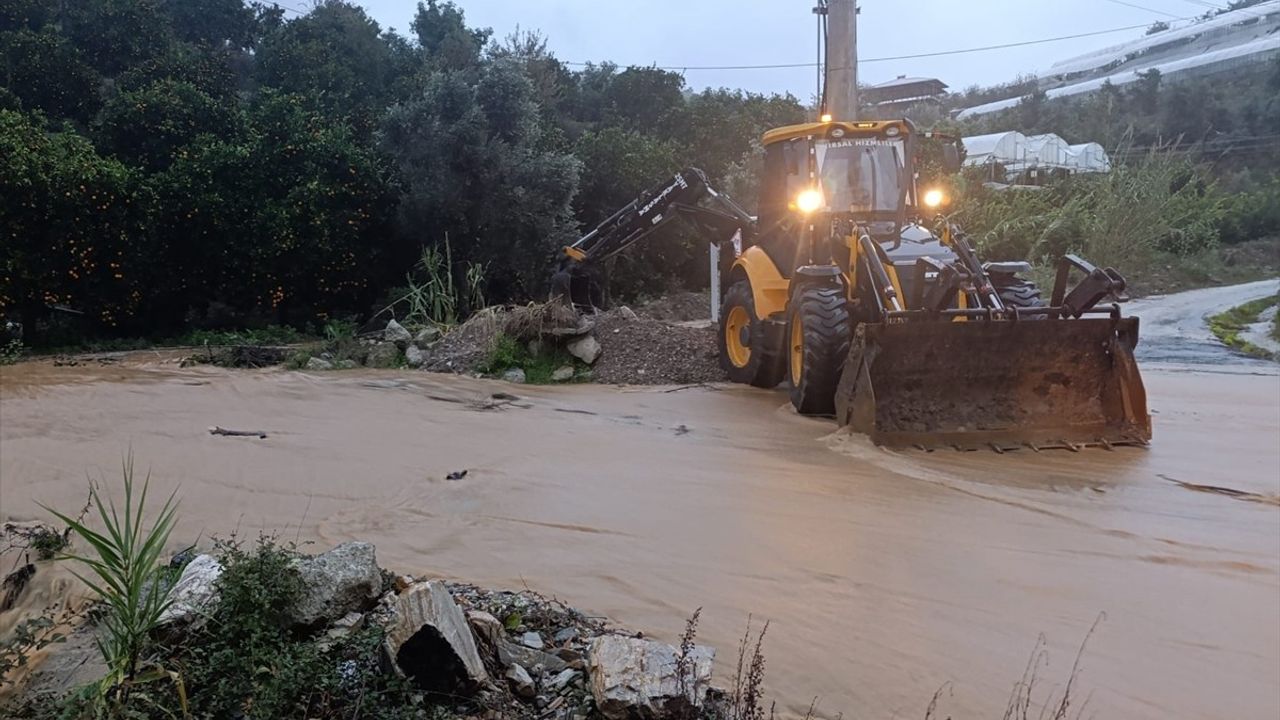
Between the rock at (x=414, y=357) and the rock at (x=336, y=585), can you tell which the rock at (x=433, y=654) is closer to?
the rock at (x=336, y=585)

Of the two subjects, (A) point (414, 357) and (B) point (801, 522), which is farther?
(A) point (414, 357)

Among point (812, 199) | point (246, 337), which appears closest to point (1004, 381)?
point (812, 199)

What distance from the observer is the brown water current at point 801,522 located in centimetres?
352

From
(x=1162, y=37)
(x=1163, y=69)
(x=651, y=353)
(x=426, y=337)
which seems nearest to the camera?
(x=651, y=353)

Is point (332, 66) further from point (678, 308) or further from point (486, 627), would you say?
point (486, 627)

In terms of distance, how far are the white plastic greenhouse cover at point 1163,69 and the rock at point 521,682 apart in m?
43.5

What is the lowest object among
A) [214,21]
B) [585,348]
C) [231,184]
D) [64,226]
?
[585,348]

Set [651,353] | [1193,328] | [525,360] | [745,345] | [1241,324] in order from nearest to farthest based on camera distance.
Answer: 1. [745,345]
2. [651,353]
3. [525,360]
4. [1193,328]
5. [1241,324]

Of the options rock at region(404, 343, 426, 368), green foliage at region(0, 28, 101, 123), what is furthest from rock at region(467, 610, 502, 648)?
green foliage at region(0, 28, 101, 123)

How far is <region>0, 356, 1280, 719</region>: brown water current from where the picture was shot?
3.52 meters

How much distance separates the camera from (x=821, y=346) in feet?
25.4

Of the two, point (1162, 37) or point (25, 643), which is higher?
point (1162, 37)

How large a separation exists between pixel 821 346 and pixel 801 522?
2917 mm

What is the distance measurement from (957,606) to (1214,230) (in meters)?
22.8
